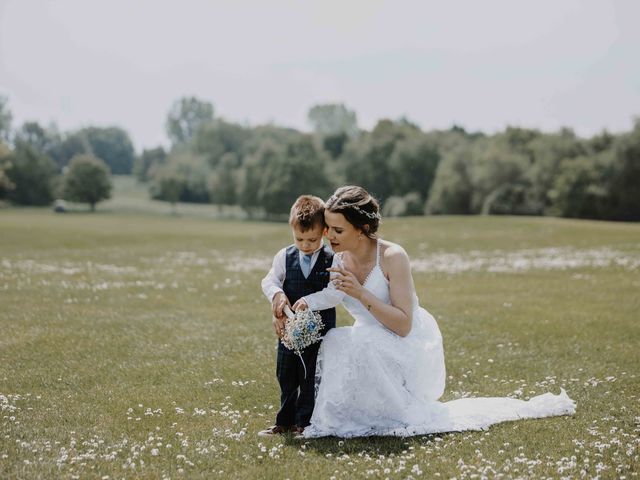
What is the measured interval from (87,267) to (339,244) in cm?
2120

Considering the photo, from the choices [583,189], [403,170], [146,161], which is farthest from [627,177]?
[146,161]

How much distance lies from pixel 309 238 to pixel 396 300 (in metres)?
1.37

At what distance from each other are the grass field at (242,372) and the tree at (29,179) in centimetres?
7720

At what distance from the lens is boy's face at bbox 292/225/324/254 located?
25.7 feet

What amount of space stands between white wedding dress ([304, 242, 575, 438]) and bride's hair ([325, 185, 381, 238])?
Result: 2.08ft

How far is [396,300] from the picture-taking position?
819cm

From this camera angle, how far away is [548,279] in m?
22.8

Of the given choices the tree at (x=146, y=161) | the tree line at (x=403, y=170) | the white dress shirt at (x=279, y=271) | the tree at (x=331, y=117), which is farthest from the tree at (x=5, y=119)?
the white dress shirt at (x=279, y=271)

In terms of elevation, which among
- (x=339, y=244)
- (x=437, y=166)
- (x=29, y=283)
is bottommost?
(x=29, y=283)

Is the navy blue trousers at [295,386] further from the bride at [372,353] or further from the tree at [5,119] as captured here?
the tree at [5,119]

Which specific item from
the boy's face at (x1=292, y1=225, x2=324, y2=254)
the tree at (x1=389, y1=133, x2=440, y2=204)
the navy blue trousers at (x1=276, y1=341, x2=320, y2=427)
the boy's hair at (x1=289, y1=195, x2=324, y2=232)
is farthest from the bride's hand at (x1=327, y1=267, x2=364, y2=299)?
the tree at (x1=389, y1=133, x2=440, y2=204)

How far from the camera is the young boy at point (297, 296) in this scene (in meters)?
8.05

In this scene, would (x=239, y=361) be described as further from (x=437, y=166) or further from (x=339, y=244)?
(x=437, y=166)

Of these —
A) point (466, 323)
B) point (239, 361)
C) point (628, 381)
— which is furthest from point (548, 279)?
point (239, 361)
